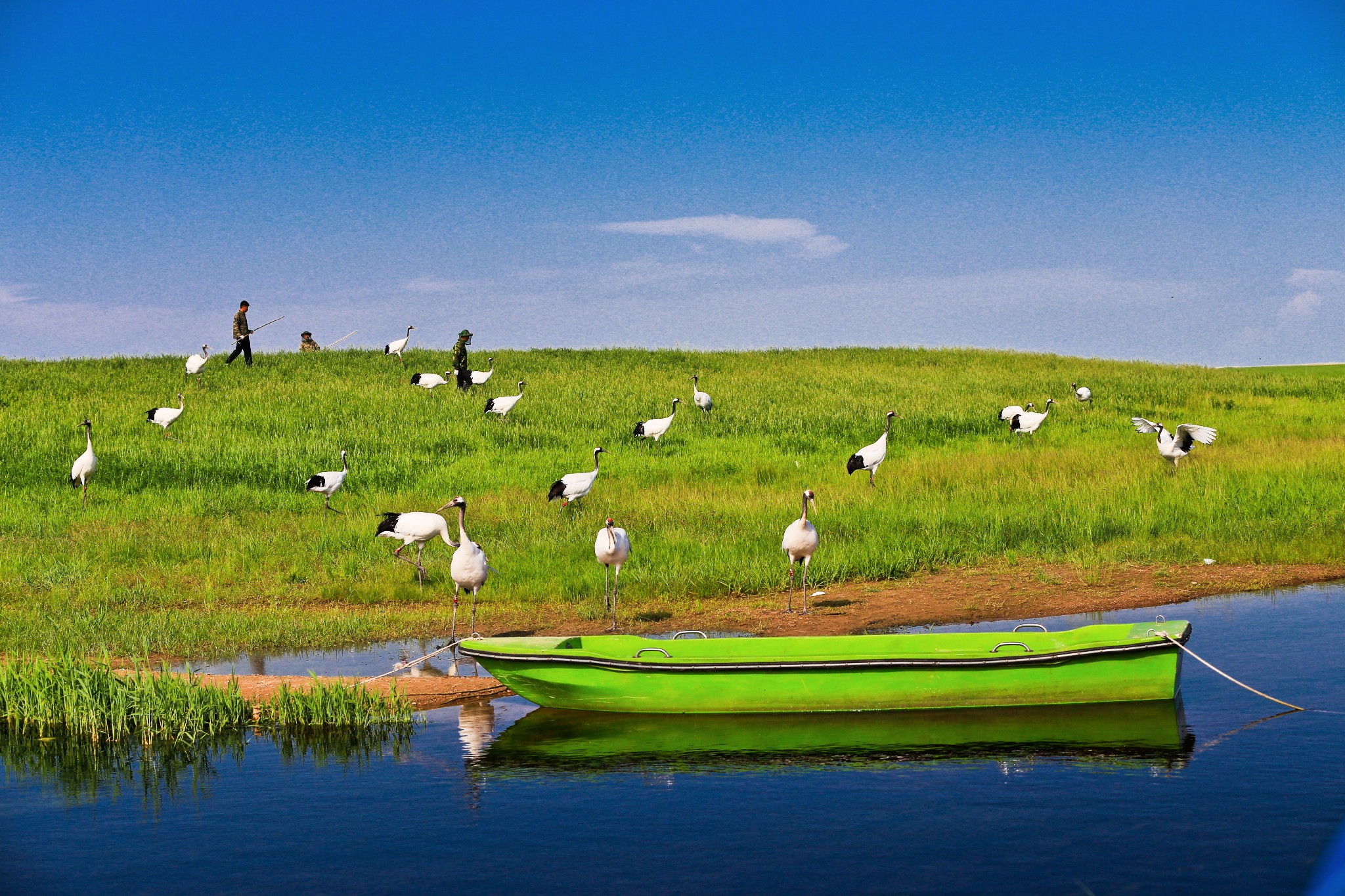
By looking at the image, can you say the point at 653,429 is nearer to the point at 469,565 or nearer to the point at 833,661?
the point at 469,565

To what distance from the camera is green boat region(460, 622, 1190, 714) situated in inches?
489

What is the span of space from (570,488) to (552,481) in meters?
5.33

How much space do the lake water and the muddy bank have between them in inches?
161

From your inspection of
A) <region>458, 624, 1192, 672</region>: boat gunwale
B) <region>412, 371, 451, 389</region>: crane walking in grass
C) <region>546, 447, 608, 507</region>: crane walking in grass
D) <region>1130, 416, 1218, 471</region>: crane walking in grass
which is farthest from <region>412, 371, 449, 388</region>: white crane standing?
<region>458, 624, 1192, 672</region>: boat gunwale

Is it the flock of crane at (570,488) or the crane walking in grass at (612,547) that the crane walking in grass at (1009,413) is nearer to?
the flock of crane at (570,488)

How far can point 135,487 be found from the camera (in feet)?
94.3

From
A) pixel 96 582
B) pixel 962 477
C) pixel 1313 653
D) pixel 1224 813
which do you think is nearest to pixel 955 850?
pixel 1224 813

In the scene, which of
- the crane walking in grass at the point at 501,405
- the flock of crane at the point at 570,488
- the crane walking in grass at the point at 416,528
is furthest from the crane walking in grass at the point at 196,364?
the crane walking in grass at the point at 416,528

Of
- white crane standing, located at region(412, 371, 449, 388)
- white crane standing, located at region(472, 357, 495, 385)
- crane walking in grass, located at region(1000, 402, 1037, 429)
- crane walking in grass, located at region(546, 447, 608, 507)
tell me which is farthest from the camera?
white crane standing, located at region(472, 357, 495, 385)

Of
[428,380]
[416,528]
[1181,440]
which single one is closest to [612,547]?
[416,528]

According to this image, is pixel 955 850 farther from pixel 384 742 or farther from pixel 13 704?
pixel 13 704

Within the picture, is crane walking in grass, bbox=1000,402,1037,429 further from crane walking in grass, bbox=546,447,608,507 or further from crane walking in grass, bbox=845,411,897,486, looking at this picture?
crane walking in grass, bbox=546,447,608,507

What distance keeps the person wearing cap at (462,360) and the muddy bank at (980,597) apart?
901 inches

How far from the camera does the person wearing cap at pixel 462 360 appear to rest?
130ft
